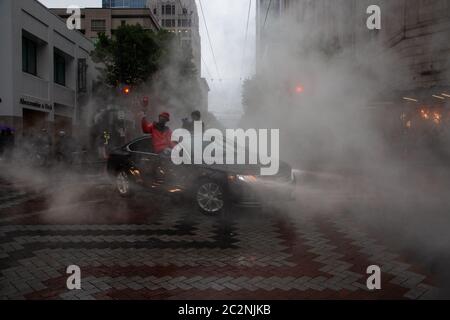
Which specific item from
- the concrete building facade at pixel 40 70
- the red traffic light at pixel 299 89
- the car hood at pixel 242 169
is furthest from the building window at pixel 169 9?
the car hood at pixel 242 169

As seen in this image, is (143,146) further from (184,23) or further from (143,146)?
(184,23)

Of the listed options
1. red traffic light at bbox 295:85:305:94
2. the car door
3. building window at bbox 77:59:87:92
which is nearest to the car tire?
the car door

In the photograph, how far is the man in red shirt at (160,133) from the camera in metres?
7.30

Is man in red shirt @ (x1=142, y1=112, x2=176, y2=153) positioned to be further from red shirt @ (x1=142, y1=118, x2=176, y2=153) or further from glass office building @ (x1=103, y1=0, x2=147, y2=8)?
glass office building @ (x1=103, y1=0, x2=147, y2=8)

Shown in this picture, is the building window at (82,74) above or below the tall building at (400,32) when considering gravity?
above

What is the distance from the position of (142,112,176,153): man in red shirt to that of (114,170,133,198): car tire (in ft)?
3.46

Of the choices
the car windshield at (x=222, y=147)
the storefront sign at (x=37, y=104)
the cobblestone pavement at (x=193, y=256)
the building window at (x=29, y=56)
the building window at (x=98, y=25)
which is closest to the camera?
the cobblestone pavement at (x=193, y=256)

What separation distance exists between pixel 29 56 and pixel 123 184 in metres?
15.4

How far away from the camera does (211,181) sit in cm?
631

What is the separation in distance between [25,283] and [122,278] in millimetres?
899

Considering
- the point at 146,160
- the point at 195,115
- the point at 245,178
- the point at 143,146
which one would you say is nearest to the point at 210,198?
the point at 245,178

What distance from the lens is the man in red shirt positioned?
23.9ft

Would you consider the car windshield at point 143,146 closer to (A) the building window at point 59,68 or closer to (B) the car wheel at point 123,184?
(B) the car wheel at point 123,184
